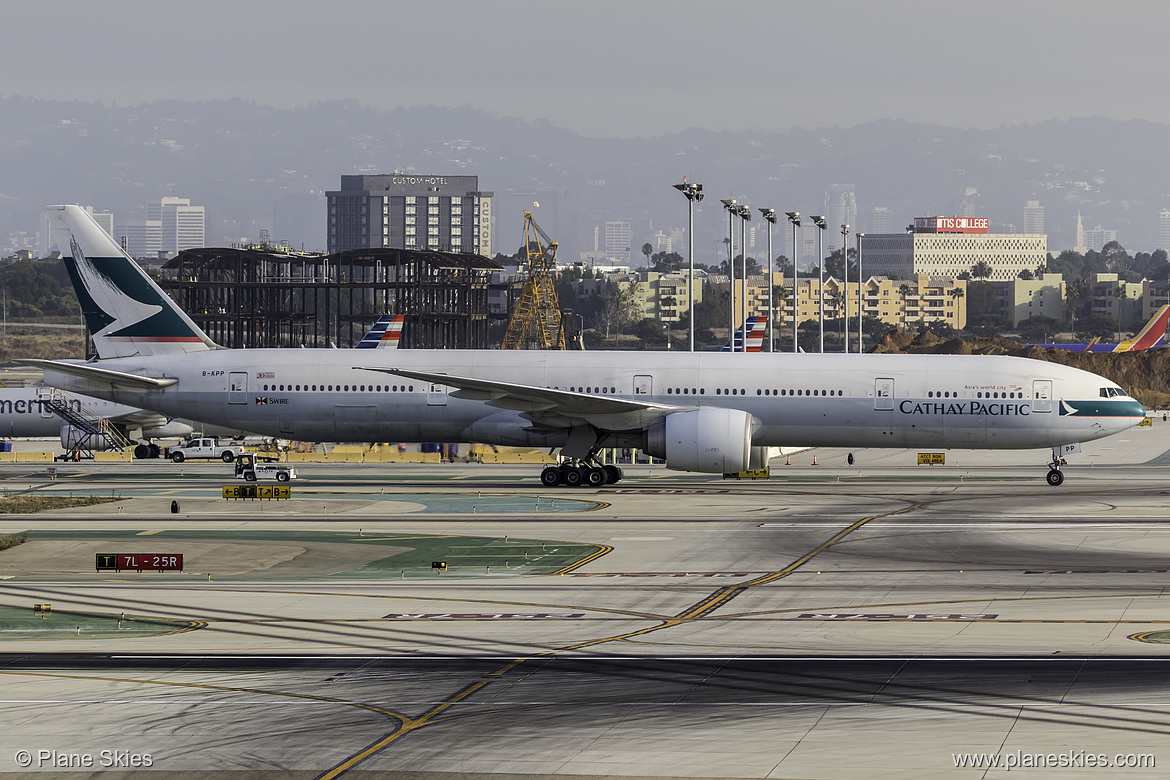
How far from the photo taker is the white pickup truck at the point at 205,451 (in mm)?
70312

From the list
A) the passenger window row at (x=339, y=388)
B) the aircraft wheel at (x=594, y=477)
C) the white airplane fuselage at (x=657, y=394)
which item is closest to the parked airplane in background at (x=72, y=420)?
the white airplane fuselage at (x=657, y=394)

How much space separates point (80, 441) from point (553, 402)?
38971 mm

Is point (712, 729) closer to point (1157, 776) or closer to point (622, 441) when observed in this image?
point (1157, 776)

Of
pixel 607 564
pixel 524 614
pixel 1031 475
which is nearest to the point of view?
pixel 524 614

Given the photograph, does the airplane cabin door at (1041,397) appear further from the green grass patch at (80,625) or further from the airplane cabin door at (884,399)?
the green grass patch at (80,625)

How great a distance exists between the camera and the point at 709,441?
45.2 meters

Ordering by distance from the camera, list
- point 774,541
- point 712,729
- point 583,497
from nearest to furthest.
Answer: point 712,729 → point 774,541 → point 583,497

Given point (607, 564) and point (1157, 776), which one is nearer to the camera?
point (1157, 776)

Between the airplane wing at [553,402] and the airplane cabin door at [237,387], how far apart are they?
5.10 m

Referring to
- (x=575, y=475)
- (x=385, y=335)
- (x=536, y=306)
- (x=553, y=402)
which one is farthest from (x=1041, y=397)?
(x=536, y=306)

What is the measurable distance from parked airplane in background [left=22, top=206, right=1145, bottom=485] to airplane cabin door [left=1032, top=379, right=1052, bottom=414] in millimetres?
36

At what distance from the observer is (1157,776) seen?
15211mm

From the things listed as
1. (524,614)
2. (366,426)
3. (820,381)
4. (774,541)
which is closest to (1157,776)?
(524,614)

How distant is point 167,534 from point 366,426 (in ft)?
41.5
